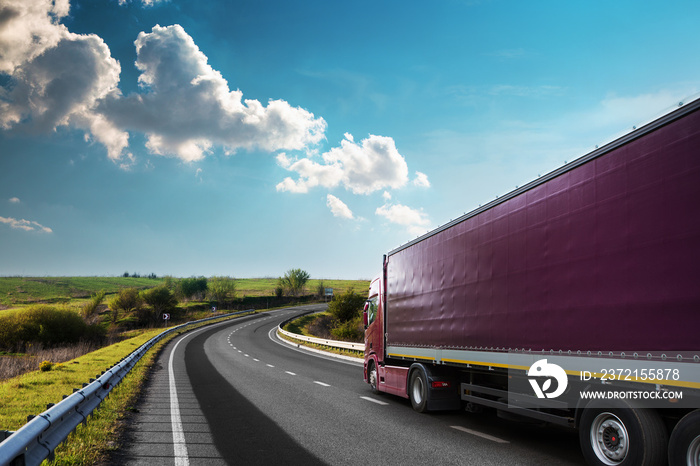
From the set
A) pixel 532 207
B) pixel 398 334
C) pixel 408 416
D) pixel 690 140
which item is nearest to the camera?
pixel 690 140

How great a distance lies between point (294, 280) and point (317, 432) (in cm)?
10504

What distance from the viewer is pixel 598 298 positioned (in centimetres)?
515

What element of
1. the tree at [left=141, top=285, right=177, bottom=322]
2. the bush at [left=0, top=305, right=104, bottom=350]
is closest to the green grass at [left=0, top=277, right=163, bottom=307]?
the tree at [left=141, top=285, right=177, bottom=322]

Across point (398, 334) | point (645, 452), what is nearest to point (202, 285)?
point (398, 334)

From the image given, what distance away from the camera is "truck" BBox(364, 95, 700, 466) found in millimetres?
4262

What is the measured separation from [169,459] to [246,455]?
967 mm

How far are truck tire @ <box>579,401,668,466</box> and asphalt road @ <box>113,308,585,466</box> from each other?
1.06 meters

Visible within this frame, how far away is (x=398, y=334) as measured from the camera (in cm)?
1104

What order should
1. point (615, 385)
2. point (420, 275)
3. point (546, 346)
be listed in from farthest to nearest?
point (420, 275) → point (546, 346) → point (615, 385)

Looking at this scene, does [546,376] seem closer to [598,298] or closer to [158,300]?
[598,298]

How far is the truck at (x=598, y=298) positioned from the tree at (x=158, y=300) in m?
70.2

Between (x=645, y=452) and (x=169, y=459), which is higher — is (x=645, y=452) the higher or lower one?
the higher one

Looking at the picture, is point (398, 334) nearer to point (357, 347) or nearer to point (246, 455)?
point (246, 455)

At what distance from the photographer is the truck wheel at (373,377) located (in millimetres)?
12148
